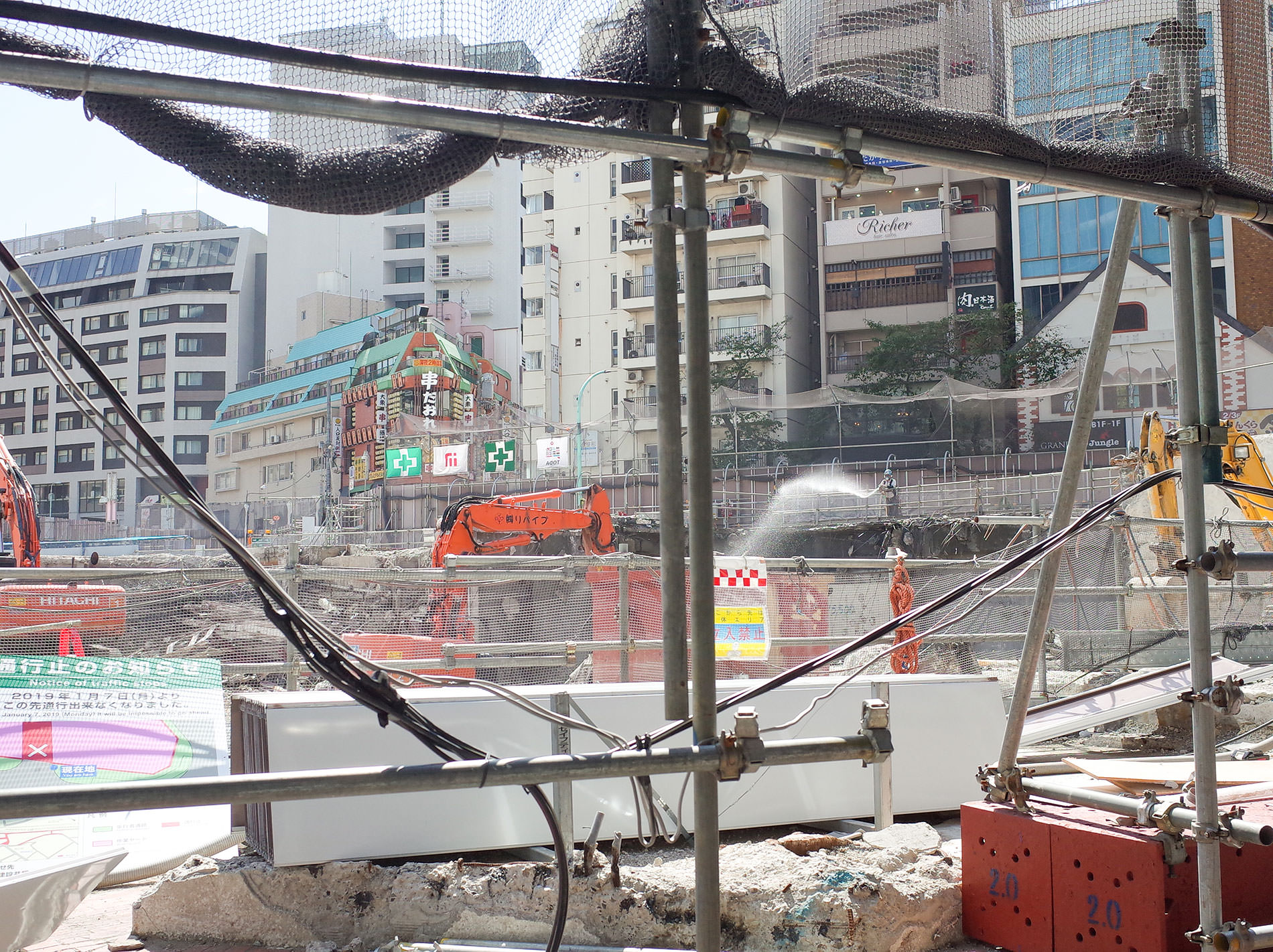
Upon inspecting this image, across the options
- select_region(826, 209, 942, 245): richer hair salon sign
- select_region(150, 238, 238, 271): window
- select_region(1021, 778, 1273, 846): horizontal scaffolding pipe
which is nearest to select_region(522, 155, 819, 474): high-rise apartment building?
select_region(826, 209, 942, 245): richer hair salon sign

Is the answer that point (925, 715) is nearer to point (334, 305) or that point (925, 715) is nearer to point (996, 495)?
point (996, 495)

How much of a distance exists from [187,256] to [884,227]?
61.4 meters

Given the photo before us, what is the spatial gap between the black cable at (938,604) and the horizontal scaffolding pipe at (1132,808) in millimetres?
904

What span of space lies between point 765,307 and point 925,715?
4418 cm

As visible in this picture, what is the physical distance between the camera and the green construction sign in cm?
4669

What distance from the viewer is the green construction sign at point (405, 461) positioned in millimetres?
46688

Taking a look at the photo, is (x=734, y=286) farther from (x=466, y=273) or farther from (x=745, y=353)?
(x=466, y=273)

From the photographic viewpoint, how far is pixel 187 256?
281 feet

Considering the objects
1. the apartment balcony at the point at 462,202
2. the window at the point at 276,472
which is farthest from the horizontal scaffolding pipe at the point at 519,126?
the apartment balcony at the point at 462,202

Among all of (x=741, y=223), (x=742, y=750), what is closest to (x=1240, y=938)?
(x=742, y=750)

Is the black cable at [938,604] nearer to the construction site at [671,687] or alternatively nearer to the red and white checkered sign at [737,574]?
the construction site at [671,687]

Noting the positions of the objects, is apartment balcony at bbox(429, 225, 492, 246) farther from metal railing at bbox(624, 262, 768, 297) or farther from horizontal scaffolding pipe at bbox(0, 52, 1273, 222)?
horizontal scaffolding pipe at bbox(0, 52, 1273, 222)

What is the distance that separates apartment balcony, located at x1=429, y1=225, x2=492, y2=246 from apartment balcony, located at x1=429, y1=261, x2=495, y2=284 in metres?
1.55

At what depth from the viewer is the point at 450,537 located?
55.6ft
